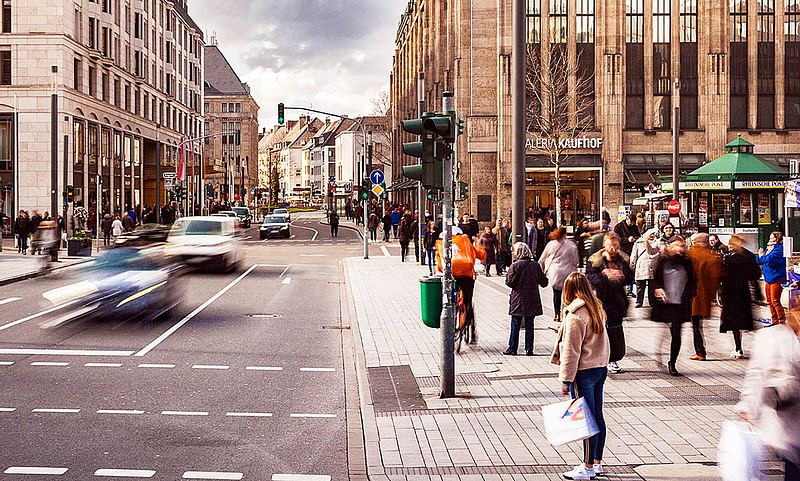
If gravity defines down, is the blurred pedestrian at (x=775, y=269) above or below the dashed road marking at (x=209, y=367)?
above

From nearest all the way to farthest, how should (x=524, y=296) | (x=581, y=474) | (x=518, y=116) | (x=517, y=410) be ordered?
(x=581, y=474), (x=517, y=410), (x=524, y=296), (x=518, y=116)

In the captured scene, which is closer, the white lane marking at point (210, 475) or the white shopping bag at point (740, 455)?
the white shopping bag at point (740, 455)

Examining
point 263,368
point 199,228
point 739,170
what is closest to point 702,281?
point 263,368

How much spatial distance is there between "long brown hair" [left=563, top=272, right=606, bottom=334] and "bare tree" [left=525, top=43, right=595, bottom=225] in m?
44.6

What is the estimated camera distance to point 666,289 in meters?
12.2

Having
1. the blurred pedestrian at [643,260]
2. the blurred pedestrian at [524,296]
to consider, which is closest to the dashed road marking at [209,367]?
the blurred pedestrian at [524,296]

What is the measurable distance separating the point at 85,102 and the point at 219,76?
9300 cm

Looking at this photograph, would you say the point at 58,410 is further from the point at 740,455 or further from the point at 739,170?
the point at 739,170

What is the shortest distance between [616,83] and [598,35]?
2.97 meters

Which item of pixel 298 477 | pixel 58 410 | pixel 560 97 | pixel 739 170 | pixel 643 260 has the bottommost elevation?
pixel 298 477

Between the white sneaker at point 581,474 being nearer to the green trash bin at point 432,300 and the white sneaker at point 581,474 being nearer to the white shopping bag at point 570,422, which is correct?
the white shopping bag at point 570,422

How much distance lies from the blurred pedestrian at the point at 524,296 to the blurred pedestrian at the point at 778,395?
25.2 ft

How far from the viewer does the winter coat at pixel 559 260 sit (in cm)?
1548

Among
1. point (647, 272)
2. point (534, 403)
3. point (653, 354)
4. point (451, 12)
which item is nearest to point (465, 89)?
point (451, 12)
